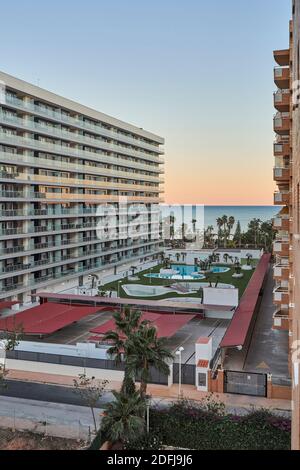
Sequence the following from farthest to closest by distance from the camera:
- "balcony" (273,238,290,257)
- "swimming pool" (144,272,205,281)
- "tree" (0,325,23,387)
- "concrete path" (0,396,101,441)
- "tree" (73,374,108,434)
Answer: "swimming pool" (144,272,205,281)
"balcony" (273,238,290,257)
"tree" (0,325,23,387)
"tree" (73,374,108,434)
"concrete path" (0,396,101,441)

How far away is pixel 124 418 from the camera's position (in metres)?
16.8

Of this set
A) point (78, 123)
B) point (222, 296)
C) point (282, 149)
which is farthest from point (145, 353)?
point (78, 123)

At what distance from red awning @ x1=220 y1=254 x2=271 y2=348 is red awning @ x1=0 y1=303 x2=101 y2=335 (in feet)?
35.1

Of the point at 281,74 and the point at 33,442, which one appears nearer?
the point at 33,442

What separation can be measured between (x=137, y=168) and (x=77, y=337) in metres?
43.4

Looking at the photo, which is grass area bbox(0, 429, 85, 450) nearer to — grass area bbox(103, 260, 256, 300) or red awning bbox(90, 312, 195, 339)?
red awning bbox(90, 312, 195, 339)

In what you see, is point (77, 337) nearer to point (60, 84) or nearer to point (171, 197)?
point (60, 84)

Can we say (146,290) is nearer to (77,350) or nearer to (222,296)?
(222,296)

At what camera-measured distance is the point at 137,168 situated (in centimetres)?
7431

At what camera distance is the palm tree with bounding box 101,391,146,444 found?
1644cm

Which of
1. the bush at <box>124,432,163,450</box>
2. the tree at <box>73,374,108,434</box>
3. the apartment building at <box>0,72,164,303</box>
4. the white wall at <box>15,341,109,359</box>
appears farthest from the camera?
the apartment building at <box>0,72,164,303</box>

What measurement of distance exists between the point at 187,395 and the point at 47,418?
272 inches

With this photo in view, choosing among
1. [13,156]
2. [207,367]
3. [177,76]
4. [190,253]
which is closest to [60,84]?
[177,76]

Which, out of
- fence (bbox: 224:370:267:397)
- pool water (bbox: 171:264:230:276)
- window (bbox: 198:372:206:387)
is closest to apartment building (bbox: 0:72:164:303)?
pool water (bbox: 171:264:230:276)
